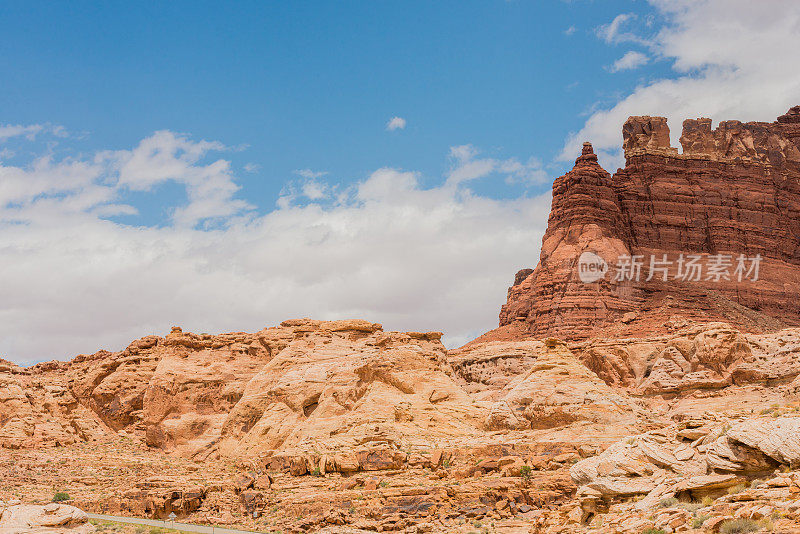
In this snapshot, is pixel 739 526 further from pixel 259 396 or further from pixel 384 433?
pixel 259 396

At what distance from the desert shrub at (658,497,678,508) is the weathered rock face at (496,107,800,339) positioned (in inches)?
2463

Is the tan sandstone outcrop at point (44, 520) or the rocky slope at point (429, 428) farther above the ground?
the rocky slope at point (429, 428)

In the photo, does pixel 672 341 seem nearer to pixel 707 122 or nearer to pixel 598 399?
pixel 598 399

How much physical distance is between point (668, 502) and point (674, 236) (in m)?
85.4

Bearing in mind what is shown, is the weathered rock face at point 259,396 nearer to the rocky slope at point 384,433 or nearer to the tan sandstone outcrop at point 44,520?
the rocky slope at point 384,433

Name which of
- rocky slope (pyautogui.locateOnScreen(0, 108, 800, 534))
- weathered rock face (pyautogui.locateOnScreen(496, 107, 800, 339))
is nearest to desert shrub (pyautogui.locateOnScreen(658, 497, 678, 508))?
rocky slope (pyautogui.locateOnScreen(0, 108, 800, 534))

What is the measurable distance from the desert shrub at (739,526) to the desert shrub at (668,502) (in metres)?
2.59

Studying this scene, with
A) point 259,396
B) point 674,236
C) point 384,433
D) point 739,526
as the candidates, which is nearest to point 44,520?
point 384,433

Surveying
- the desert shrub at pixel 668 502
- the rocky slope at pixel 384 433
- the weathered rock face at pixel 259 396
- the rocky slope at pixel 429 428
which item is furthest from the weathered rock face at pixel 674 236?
the desert shrub at pixel 668 502

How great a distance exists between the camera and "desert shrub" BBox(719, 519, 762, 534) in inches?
567

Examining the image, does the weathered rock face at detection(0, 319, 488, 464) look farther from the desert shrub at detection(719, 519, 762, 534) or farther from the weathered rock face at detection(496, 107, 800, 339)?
the weathered rock face at detection(496, 107, 800, 339)

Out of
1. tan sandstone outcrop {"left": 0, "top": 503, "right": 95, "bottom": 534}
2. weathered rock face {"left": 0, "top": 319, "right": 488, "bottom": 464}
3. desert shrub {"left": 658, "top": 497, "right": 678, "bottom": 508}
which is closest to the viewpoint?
desert shrub {"left": 658, "top": 497, "right": 678, "bottom": 508}

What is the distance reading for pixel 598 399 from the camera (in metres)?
34.0

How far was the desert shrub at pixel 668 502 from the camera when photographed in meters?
17.4
